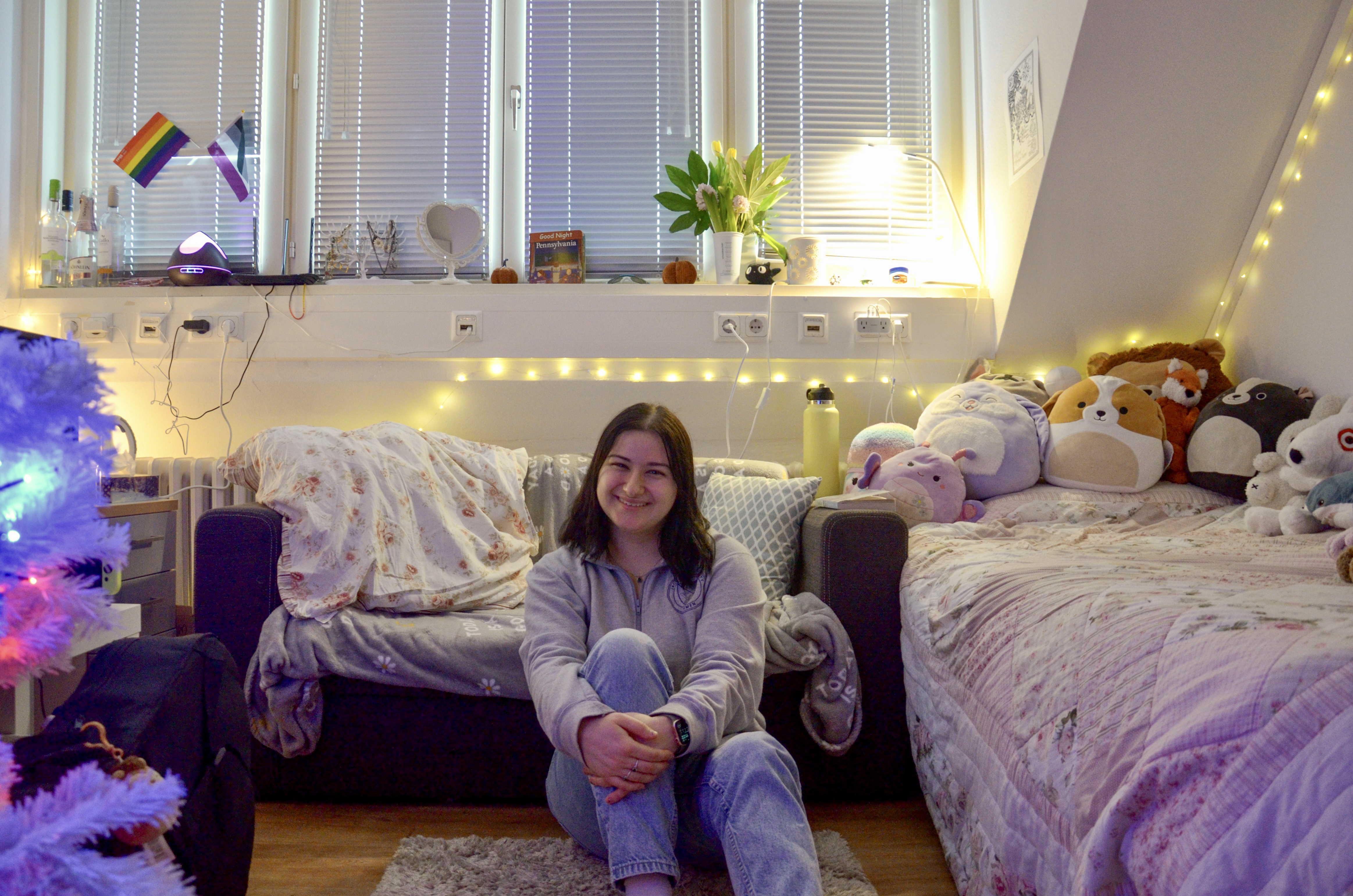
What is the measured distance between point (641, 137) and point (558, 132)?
26cm

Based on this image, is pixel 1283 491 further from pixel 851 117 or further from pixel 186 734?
pixel 186 734

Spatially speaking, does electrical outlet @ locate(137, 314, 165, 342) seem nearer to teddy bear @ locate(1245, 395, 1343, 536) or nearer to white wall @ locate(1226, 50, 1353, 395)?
teddy bear @ locate(1245, 395, 1343, 536)

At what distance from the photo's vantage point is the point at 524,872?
49.6 inches

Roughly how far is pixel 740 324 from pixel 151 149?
1885 mm

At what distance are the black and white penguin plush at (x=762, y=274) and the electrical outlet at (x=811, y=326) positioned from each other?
0.51 feet

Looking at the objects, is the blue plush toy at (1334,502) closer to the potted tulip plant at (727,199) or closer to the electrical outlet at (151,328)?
the potted tulip plant at (727,199)

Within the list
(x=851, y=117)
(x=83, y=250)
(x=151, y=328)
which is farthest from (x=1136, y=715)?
(x=83, y=250)

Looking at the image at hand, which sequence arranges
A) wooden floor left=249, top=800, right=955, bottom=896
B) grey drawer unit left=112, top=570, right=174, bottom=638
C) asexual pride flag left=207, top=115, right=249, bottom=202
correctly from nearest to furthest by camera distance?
wooden floor left=249, top=800, right=955, bottom=896 → grey drawer unit left=112, top=570, right=174, bottom=638 → asexual pride flag left=207, top=115, right=249, bottom=202

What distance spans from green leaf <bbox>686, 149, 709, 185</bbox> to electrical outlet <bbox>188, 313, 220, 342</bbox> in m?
1.43

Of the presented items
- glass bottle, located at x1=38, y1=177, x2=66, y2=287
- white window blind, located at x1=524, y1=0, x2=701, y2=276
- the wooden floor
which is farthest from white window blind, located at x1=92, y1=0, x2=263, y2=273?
the wooden floor

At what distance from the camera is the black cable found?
2439 millimetres

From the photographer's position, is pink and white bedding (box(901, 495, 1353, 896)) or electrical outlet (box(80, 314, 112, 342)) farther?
electrical outlet (box(80, 314, 112, 342))

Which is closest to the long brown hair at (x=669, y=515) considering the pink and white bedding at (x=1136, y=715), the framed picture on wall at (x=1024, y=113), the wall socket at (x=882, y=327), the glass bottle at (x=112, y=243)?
the pink and white bedding at (x=1136, y=715)

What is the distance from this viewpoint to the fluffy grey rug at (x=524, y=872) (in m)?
1.21
